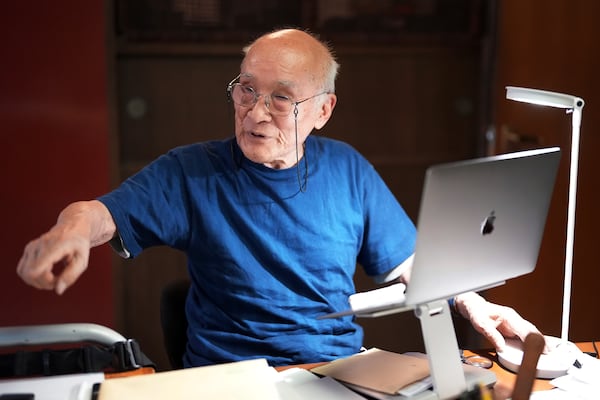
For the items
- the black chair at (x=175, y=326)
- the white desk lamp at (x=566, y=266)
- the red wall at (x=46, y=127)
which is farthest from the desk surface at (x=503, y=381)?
the red wall at (x=46, y=127)

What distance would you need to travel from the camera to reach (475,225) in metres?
1.33

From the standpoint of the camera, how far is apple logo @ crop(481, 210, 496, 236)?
136 centimetres

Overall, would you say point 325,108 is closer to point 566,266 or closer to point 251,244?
point 251,244

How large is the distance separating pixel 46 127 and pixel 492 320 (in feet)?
6.54

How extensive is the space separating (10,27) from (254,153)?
158 centimetres

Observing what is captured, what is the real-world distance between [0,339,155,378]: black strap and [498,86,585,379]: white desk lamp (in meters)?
0.73

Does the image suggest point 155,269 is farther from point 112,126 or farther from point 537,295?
point 537,295

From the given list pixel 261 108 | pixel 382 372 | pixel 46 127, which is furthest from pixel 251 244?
pixel 46 127

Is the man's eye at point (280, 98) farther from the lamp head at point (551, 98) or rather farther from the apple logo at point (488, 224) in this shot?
the apple logo at point (488, 224)

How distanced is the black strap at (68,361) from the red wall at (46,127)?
164 centimetres

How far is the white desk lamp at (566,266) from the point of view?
1.55 m

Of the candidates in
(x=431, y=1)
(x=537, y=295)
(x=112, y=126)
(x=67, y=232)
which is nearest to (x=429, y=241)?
(x=67, y=232)

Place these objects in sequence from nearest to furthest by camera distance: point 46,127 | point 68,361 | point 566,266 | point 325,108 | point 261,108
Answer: point 68,361
point 566,266
point 261,108
point 325,108
point 46,127

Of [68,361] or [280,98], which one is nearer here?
[68,361]
